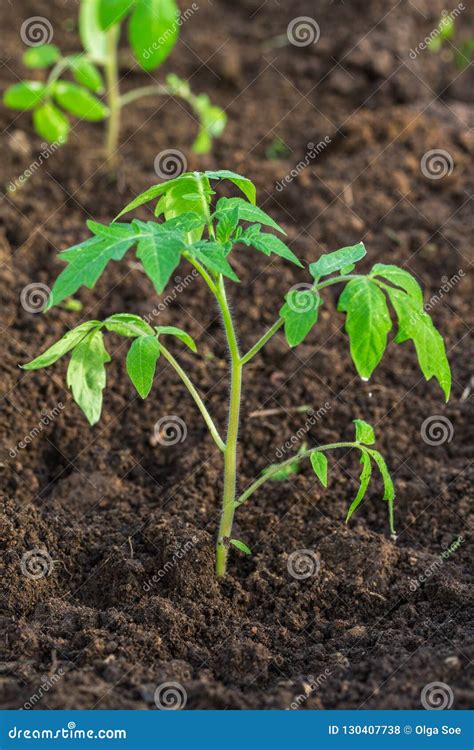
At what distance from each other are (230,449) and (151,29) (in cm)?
232

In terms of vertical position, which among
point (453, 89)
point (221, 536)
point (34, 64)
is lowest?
point (221, 536)

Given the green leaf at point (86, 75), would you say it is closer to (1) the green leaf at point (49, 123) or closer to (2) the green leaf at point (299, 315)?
(1) the green leaf at point (49, 123)

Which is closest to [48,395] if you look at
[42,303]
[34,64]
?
[42,303]

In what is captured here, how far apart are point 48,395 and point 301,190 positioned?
1.92 metres

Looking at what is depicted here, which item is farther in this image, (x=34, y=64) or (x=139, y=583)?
(x=34, y=64)

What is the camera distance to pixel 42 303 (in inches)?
183

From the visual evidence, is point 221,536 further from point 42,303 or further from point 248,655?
point 42,303

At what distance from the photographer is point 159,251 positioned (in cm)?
254

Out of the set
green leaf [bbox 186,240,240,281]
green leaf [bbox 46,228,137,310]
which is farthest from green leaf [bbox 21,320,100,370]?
green leaf [bbox 186,240,240,281]

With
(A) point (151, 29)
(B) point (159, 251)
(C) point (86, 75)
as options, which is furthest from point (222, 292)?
(C) point (86, 75)

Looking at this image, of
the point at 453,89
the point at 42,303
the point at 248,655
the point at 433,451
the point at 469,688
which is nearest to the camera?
the point at 469,688

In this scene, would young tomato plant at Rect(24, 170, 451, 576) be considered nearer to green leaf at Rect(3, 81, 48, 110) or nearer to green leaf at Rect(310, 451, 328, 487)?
green leaf at Rect(310, 451, 328, 487)

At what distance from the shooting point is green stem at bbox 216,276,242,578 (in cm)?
298

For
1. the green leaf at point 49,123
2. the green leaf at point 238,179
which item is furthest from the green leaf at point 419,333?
the green leaf at point 49,123
